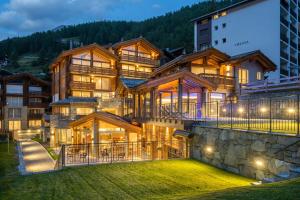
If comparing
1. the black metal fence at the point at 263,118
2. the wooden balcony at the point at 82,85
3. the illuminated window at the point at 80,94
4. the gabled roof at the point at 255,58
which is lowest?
the black metal fence at the point at 263,118

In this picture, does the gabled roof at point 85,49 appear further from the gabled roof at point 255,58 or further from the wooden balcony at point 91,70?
the gabled roof at point 255,58

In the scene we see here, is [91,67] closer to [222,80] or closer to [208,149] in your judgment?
[222,80]

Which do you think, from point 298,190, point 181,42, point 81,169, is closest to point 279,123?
point 298,190

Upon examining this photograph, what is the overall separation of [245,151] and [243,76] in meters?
21.9

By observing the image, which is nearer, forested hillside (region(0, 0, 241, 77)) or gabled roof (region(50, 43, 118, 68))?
gabled roof (region(50, 43, 118, 68))

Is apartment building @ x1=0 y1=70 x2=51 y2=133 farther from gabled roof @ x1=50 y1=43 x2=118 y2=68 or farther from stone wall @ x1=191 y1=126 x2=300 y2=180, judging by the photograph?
stone wall @ x1=191 y1=126 x2=300 y2=180

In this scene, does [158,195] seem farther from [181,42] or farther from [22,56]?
[22,56]

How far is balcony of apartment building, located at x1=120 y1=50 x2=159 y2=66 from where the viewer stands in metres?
40.4

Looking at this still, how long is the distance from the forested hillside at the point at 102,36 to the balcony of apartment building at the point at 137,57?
2022cm

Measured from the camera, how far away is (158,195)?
8820 mm

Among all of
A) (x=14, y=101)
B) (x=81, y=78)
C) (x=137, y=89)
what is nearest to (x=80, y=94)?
(x=81, y=78)

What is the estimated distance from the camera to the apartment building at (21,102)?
44500 millimetres

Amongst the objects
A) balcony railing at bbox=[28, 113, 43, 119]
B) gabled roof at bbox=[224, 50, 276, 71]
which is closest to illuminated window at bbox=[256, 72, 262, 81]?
gabled roof at bbox=[224, 50, 276, 71]

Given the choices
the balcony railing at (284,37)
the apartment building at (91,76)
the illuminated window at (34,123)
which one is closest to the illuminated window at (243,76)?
the balcony railing at (284,37)
